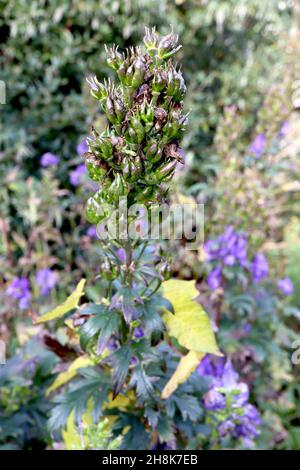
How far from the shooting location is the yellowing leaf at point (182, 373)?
1084 millimetres

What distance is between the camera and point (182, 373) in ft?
3.60

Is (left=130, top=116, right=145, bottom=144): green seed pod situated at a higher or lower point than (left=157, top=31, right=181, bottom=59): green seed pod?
lower

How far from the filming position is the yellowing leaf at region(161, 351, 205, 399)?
1.08 meters

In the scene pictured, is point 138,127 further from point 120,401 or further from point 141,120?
point 120,401

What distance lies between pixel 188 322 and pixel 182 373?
12cm

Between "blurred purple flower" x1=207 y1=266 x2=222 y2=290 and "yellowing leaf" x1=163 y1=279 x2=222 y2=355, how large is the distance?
2.41ft

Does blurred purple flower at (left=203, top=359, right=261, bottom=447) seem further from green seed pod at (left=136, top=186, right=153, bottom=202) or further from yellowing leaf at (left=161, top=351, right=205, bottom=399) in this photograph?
green seed pod at (left=136, top=186, right=153, bottom=202)

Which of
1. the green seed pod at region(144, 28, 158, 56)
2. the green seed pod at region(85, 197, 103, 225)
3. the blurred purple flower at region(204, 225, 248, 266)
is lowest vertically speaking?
the blurred purple flower at region(204, 225, 248, 266)

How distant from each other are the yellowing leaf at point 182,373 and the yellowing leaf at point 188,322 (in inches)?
2.1

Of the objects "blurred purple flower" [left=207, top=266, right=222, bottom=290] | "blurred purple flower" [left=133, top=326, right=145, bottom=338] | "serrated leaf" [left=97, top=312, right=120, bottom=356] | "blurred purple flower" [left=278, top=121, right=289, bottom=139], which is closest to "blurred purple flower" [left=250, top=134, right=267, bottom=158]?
"blurred purple flower" [left=278, top=121, right=289, bottom=139]

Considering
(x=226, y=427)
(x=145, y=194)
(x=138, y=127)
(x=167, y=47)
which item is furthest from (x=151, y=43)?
(x=226, y=427)

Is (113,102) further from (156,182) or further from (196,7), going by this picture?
(196,7)
